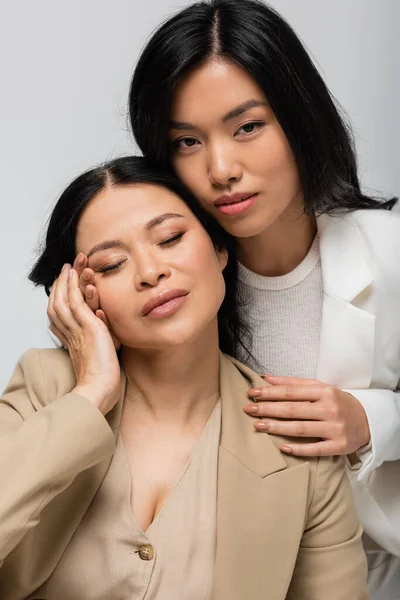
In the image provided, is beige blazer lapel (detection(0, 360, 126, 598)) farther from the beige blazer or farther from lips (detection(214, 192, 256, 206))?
lips (detection(214, 192, 256, 206))

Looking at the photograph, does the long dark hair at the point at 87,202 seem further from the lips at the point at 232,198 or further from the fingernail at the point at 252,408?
the fingernail at the point at 252,408

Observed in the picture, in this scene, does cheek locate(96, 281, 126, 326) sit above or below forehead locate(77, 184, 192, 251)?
below

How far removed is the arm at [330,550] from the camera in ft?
7.32

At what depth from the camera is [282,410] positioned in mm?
2326

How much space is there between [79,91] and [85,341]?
1.47 meters

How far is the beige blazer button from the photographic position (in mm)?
2090

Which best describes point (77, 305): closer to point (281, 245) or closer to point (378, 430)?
point (281, 245)

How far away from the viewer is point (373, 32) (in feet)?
11.5

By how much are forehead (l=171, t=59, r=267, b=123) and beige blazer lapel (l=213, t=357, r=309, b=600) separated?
2.33 feet

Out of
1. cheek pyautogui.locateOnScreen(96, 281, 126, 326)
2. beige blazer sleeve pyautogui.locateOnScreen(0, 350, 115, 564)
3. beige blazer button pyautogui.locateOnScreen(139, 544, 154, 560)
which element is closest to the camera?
beige blazer sleeve pyautogui.locateOnScreen(0, 350, 115, 564)

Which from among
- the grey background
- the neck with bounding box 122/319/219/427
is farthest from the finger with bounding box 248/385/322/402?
the grey background

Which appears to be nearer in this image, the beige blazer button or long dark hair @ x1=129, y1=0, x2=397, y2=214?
the beige blazer button

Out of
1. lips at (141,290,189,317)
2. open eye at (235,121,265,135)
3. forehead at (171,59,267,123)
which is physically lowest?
lips at (141,290,189,317)

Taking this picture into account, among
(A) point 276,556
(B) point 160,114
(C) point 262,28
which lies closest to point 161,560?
(A) point 276,556
